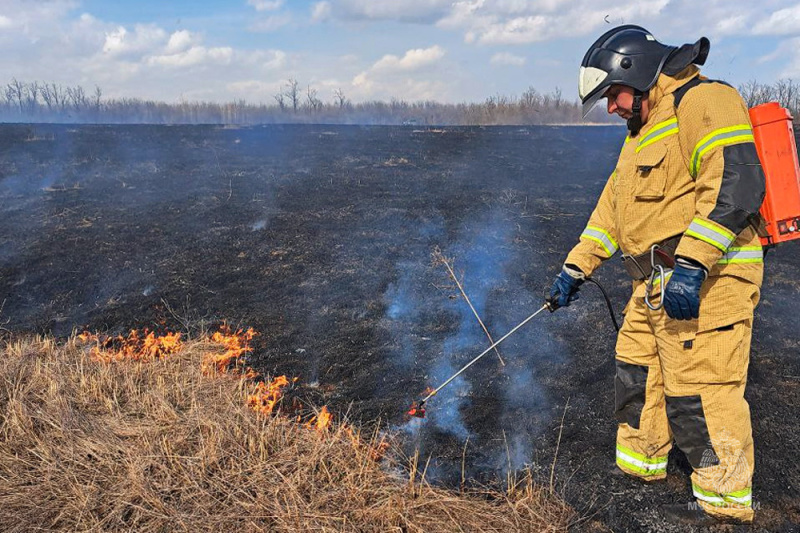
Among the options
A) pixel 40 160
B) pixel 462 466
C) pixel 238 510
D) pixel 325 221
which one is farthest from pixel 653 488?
pixel 40 160

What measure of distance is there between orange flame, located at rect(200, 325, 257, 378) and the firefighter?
298cm

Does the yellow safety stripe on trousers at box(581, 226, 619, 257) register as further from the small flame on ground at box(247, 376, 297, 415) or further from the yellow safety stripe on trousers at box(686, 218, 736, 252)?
the small flame on ground at box(247, 376, 297, 415)

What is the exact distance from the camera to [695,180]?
2.56 metres

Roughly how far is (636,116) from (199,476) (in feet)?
9.29

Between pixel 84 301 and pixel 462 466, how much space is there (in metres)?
4.93

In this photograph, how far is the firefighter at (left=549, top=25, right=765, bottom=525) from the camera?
2393mm

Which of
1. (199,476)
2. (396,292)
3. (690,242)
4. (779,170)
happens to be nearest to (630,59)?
(779,170)

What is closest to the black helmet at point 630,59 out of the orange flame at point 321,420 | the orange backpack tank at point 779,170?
the orange backpack tank at point 779,170

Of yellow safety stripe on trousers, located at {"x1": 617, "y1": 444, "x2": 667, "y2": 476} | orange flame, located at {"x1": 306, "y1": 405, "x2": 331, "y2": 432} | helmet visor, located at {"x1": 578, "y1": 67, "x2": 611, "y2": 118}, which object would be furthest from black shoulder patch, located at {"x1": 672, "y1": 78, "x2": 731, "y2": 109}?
orange flame, located at {"x1": 306, "y1": 405, "x2": 331, "y2": 432}

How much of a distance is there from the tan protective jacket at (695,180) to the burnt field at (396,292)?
4.40ft

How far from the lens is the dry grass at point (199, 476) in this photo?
256 cm

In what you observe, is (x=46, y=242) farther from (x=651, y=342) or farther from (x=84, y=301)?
(x=651, y=342)

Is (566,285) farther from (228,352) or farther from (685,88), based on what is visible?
(228,352)

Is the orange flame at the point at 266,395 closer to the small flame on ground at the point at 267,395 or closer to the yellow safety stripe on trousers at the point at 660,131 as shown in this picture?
the small flame on ground at the point at 267,395
